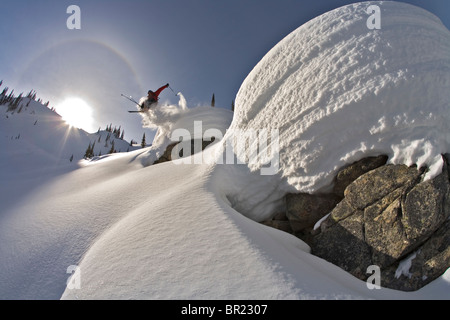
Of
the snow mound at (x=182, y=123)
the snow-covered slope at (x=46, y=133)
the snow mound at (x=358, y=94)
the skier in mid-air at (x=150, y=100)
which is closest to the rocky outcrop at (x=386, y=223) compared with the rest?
the snow mound at (x=358, y=94)

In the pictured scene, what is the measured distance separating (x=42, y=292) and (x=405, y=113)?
536 centimetres

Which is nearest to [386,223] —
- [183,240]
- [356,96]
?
[356,96]

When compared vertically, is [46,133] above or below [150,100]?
above

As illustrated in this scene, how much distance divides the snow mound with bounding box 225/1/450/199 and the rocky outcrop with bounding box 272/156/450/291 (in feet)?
0.73

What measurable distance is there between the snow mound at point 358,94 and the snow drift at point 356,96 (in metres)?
0.01

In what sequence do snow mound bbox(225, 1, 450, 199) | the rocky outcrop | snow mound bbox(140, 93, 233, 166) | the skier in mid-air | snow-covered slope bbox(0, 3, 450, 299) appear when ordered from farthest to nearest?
1. the skier in mid-air
2. snow mound bbox(140, 93, 233, 166)
3. snow mound bbox(225, 1, 450, 199)
4. the rocky outcrop
5. snow-covered slope bbox(0, 3, 450, 299)

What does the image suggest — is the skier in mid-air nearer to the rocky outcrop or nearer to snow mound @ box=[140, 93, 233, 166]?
snow mound @ box=[140, 93, 233, 166]

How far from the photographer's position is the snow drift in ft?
10.5

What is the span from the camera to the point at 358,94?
3.50 meters

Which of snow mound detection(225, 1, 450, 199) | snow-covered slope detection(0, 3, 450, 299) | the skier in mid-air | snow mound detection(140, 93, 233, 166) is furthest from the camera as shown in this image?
the skier in mid-air

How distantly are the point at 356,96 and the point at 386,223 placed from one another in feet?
6.63

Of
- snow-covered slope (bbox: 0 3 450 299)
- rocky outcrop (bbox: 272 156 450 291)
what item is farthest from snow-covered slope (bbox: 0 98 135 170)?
rocky outcrop (bbox: 272 156 450 291)

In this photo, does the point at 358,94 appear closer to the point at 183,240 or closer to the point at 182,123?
the point at 183,240
